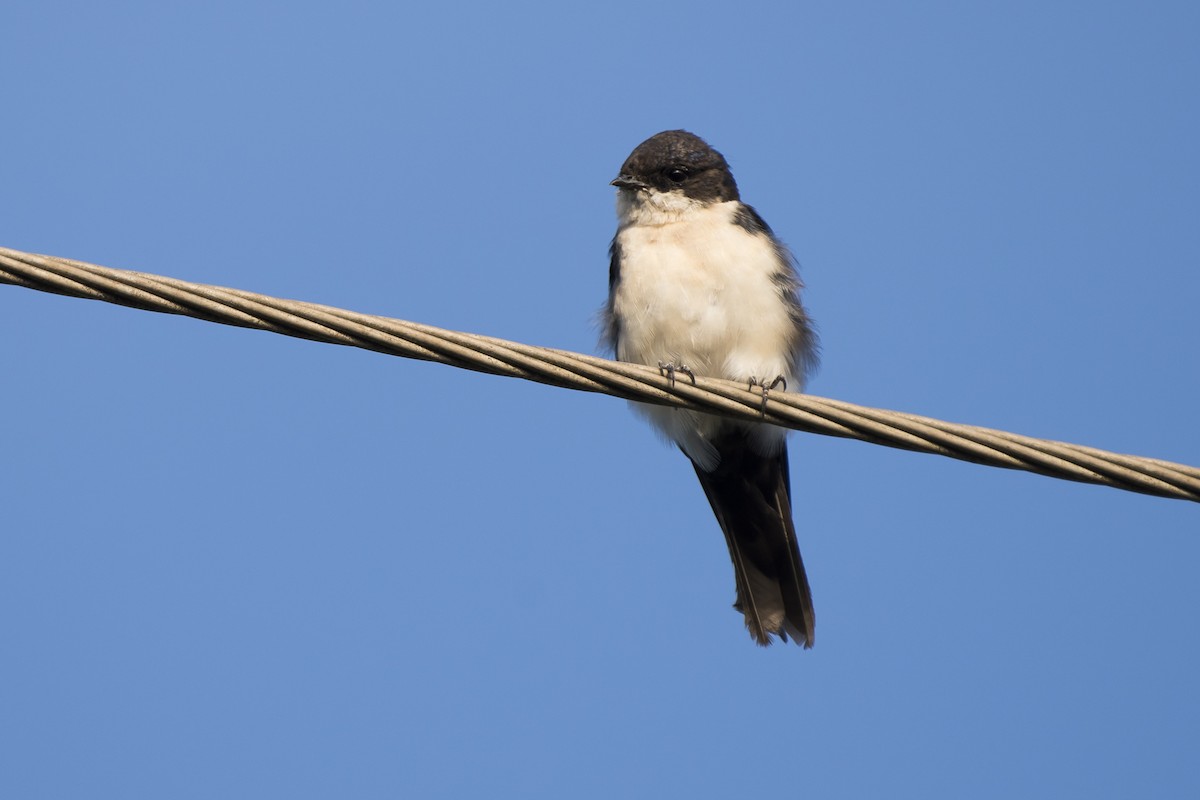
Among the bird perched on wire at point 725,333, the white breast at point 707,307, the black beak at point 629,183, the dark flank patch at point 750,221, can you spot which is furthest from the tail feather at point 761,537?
the black beak at point 629,183

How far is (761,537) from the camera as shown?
6777mm

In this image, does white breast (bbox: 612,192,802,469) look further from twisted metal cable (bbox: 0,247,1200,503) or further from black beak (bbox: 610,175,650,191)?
twisted metal cable (bbox: 0,247,1200,503)

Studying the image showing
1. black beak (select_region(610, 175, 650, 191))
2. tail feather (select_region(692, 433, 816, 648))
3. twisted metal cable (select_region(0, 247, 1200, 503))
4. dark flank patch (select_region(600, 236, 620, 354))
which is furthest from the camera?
black beak (select_region(610, 175, 650, 191))

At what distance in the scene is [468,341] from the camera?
3.65 m

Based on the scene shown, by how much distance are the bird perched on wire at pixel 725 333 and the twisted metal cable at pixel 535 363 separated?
2.34 m

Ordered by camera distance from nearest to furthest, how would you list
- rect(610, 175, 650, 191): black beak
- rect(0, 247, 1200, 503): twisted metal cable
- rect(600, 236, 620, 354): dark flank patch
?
rect(0, 247, 1200, 503): twisted metal cable
rect(600, 236, 620, 354): dark flank patch
rect(610, 175, 650, 191): black beak

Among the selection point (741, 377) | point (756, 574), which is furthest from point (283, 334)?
point (756, 574)

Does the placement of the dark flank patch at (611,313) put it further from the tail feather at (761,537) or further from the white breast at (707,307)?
the tail feather at (761,537)

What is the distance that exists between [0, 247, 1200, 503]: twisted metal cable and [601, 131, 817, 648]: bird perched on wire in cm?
234

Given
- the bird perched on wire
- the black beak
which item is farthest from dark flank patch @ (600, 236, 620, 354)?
the black beak

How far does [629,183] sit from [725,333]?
1.21 metres

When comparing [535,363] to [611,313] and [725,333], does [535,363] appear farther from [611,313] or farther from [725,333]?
[611,313]

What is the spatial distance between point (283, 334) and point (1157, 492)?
88.5 inches

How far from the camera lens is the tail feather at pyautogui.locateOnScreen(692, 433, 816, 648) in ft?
21.4
